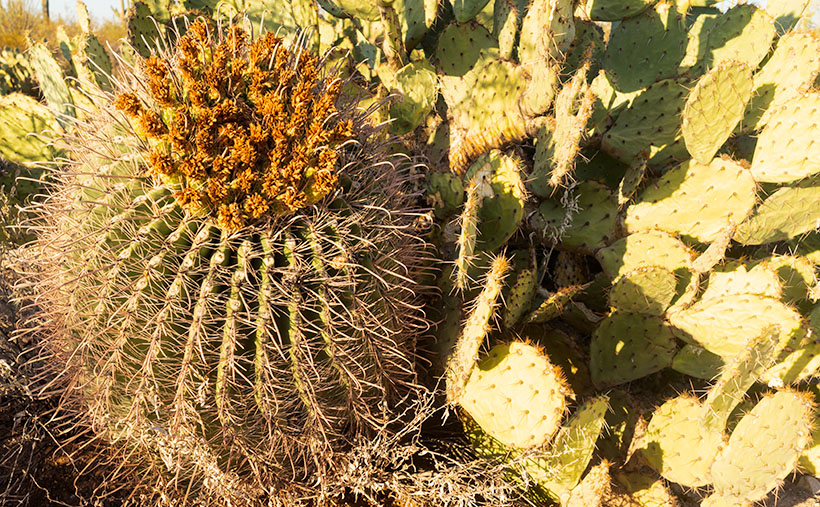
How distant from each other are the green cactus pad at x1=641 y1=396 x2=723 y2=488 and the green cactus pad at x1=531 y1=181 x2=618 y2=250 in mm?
952

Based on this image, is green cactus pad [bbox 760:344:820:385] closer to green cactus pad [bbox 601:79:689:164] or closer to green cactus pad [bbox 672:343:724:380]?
green cactus pad [bbox 672:343:724:380]

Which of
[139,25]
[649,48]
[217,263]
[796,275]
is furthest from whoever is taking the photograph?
[649,48]

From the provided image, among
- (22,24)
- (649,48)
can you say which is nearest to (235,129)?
(649,48)

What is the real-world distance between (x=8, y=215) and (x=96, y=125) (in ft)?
5.45

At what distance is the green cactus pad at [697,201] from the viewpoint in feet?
9.05

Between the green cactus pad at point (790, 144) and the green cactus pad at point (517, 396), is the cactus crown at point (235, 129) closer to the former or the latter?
the green cactus pad at point (517, 396)

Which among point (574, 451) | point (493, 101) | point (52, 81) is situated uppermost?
point (52, 81)

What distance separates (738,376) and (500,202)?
4.10 ft

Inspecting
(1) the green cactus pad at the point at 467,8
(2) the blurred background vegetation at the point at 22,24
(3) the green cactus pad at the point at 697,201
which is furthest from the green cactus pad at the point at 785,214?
(2) the blurred background vegetation at the point at 22,24

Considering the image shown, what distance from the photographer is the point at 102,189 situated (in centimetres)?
180

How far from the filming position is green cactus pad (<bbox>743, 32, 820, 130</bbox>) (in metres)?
2.79

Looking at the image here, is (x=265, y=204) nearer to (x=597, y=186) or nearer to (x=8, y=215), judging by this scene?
(x=597, y=186)

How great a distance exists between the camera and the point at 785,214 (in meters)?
2.84

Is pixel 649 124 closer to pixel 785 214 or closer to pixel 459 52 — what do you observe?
pixel 785 214
